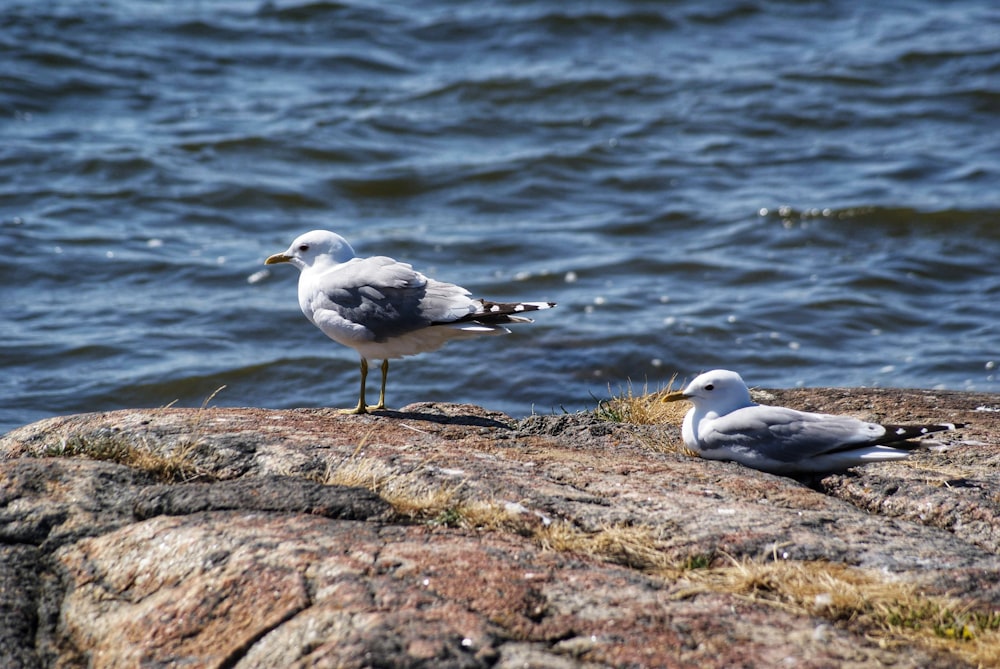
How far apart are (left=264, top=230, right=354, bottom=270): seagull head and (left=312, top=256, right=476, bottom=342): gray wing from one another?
0.87 ft

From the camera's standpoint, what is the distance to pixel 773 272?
458 inches

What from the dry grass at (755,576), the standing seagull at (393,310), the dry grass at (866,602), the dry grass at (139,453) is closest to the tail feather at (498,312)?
the standing seagull at (393,310)

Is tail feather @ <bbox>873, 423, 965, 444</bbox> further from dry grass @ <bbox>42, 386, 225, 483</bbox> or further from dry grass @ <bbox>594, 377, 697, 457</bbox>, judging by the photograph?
dry grass @ <bbox>42, 386, 225, 483</bbox>

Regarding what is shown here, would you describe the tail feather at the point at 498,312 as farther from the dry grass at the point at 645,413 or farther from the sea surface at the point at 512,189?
the sea surface at the point at 512,189

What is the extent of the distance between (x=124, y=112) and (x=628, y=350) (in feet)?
29.0

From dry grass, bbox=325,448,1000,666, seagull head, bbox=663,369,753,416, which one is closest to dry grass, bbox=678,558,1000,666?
dry grass, bbox=325,448,1000,666

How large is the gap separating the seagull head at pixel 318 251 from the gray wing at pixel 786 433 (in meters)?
2.17

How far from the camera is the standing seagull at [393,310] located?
17.6ft

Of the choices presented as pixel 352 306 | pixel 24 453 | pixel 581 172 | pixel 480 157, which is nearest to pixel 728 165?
pixel 581 172

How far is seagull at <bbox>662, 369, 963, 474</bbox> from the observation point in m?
4.60

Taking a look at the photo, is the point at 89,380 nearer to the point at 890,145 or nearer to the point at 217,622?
the point at 217,622

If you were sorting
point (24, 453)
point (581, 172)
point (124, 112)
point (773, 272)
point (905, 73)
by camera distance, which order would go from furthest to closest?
point (905, 73)
point (124, 112)
point (581, 172)
point (773, 272)
point (24, 453)

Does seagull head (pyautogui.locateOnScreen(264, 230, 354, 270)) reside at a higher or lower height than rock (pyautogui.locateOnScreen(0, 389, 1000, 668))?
higher

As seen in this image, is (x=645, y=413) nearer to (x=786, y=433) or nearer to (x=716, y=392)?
(x=716, y=392)
